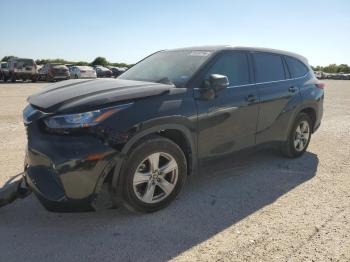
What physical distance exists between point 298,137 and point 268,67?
1314 mm

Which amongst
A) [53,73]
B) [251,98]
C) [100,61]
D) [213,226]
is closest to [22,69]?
[53,73]

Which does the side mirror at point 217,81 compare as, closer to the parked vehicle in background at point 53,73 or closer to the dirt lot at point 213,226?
the dirt lot at point 213,226

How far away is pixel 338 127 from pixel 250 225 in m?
5.97

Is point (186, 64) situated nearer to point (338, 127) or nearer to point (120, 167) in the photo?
point (120, 167)

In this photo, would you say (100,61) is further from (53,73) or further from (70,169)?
(70,169)

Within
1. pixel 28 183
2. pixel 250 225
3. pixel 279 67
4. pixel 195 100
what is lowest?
pixel 250 225

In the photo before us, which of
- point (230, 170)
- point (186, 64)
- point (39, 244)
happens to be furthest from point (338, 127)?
point (39, 244)

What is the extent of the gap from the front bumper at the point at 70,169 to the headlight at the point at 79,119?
0.10 m

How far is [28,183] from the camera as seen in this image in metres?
3.32

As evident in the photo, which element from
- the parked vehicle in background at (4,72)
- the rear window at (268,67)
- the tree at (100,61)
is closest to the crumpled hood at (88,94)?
the rear window at (268,67)

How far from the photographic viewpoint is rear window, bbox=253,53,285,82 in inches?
189

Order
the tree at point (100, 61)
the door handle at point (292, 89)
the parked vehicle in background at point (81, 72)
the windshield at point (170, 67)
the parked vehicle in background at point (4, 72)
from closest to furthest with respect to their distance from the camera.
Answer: the windshield at point (170, 67)
the door handle at point (292, 89)
the parked vehicle in background at point (4, 72)
the parked vehicle in background at point (81, 72)
the tree at point (100, 61)

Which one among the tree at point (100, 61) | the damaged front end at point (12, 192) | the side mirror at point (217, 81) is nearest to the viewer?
the damaged front end at point (12, 192)

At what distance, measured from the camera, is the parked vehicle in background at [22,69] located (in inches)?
1005
